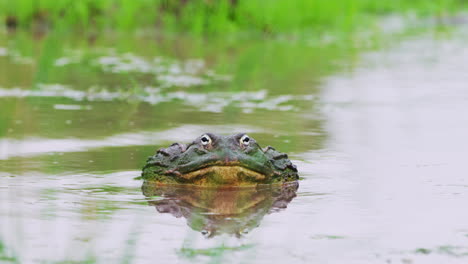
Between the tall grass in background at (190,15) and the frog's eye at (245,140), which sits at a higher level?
the tall grass in background at (190,15)

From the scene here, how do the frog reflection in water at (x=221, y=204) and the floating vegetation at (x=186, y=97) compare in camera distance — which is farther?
the floating vegetation at (x=186, y=97)

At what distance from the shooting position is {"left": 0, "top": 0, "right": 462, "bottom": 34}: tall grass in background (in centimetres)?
2009

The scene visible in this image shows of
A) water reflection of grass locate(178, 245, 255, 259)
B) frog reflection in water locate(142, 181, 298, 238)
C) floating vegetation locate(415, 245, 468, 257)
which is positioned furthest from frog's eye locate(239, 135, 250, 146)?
floating vegetation locate(415, 245, 468, 257)

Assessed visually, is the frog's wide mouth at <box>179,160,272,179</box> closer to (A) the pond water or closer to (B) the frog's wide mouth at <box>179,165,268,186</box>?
(B) the frog's wide mouth at <box>179,165,268,186</box>

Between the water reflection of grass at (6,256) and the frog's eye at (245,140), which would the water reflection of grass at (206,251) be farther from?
the frog's eye at (245,140)

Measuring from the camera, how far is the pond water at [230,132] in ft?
17.2

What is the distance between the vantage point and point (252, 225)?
5.76m

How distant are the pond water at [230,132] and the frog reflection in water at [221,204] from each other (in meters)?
0.02

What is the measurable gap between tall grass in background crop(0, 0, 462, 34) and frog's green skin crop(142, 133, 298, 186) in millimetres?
12674

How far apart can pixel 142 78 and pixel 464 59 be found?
17.5 feet

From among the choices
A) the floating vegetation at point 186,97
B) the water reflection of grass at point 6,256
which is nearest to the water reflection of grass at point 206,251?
the water reflection of grass at point 6,256

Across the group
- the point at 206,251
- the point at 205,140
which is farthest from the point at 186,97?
the point at 206,251

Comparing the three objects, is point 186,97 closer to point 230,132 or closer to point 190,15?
point 230,132

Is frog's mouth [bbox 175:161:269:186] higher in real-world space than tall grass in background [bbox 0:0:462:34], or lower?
lower
